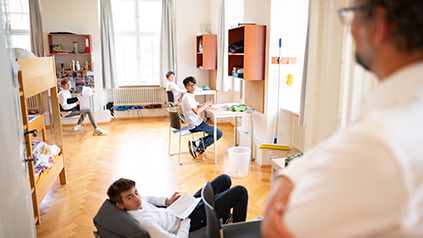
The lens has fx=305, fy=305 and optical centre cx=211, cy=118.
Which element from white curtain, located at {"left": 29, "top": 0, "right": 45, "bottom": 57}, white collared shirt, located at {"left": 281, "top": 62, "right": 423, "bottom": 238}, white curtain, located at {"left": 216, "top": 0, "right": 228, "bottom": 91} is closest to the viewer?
white collared shirt, located at {"left": 281, "top": 62, "right": 423, "bottom": 238}

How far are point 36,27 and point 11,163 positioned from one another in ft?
17.5

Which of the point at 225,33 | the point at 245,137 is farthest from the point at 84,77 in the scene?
the point at 245,137

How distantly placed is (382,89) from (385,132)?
0.11 m

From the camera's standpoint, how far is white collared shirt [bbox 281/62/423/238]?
19.5 inches

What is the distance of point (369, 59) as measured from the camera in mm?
599

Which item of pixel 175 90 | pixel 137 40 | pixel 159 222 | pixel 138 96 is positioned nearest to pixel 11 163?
pixel 159 222

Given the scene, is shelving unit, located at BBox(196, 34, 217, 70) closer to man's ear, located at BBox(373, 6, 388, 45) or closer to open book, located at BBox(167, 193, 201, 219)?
open book, located at BBox(167, 193, 201, 219)

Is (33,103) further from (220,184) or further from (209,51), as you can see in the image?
(220,184)

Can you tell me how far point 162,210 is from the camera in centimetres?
212

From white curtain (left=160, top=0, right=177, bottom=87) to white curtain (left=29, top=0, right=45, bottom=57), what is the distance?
2419 millimetres

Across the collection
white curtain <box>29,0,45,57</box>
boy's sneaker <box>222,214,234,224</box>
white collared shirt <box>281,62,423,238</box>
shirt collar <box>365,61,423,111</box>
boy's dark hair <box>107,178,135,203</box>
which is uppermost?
white curtain <box>29,0,45,57</box>

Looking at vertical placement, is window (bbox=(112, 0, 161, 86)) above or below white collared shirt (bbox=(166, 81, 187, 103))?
above

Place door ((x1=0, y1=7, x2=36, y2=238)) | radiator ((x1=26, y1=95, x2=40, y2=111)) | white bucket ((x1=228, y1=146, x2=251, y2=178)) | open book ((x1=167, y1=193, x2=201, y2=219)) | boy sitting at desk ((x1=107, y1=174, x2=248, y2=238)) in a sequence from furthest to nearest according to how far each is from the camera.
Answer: radiator ((x1=26, y1=95, x2=40, y2=111)) < white bucket ((x1=228, y1=146, x2=251, y2=178)) < open book ((x1=167, y1=193, x2=201, y2=219)) < boy sitting at desk ((x1=107, y1=174, x2=248, y2=238)) < door ((x1=0, y1=7, x2=36, y2=238))

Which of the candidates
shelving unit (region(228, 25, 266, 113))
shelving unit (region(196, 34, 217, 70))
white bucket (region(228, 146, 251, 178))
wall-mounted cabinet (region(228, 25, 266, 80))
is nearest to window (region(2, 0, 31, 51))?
shelving unit (region(196, 34, 217, 70))
